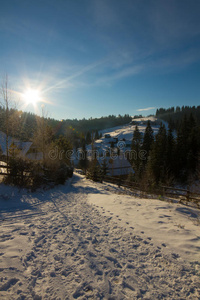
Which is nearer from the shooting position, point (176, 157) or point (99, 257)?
point (99, 257)

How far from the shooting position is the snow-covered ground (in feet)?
8.01

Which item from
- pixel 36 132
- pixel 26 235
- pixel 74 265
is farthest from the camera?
pixel 36 132

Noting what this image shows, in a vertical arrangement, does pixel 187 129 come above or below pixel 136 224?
above

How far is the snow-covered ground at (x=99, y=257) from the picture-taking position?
2.44 metres

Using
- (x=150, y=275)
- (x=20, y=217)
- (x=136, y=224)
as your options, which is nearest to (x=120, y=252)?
(x=150, y=275)

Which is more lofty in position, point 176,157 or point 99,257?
point 176,157

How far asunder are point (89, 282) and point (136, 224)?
3132mm

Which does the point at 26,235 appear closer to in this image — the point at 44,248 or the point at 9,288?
the point at 44,248

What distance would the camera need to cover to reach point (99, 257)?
11.2 ft

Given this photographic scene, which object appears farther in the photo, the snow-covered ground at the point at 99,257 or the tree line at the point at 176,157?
the tree line at the point at 176,157

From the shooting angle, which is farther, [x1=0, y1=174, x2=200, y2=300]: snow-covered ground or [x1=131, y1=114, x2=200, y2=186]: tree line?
[x1=131, y1=114, x2=200, y2=186]: tree line

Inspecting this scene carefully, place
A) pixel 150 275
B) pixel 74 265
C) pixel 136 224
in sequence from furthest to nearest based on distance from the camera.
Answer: pixel 136 224, pixel 74 265, pixel 150 275

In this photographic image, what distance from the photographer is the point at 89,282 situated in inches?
103

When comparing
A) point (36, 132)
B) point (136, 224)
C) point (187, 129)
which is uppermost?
point (187, 129)
